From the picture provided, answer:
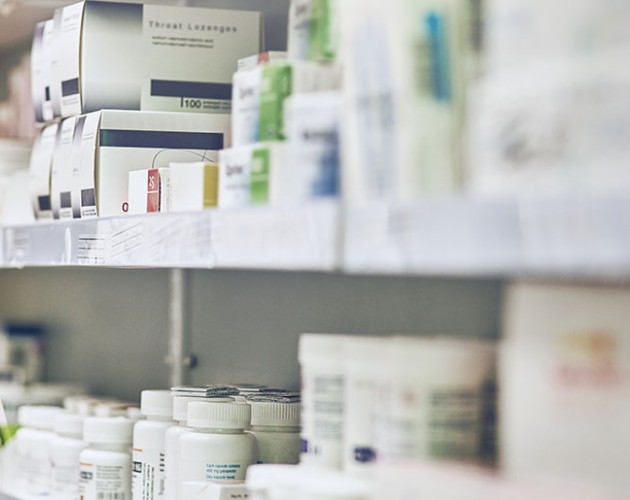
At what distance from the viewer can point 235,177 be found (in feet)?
4.82

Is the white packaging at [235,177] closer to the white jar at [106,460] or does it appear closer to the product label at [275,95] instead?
the product label at [275,95]

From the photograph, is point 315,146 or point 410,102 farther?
point 315,146

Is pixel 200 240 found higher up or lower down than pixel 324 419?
higher up

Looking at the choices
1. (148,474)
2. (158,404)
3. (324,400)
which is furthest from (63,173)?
(324,400)

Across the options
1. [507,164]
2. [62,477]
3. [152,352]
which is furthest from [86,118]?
[507,164]

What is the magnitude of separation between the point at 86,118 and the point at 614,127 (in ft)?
3.79

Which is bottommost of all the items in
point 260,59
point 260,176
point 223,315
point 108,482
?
point 108,482

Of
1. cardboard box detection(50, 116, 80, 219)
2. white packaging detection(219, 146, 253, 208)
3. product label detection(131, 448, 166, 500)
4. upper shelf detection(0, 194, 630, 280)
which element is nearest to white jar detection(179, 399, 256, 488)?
product label detection(131, 448, 166, 500)

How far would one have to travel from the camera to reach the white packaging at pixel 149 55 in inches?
77.1

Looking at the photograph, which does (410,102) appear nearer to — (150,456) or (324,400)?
(324,400)

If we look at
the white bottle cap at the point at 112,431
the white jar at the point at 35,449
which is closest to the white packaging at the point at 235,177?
the white bottle cap at the point at 112,431

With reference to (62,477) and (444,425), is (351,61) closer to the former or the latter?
(444,425)

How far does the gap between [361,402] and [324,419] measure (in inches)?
2.9

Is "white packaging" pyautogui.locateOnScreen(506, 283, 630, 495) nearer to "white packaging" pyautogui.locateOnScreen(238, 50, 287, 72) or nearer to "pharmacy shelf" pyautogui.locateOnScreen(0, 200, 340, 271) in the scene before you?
"pharmacy shelf" pyautogui.locateOnScreen(0, 200, 340, 271)
